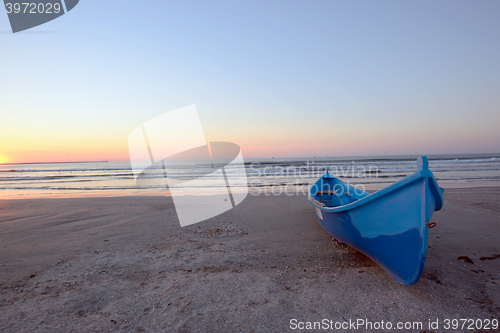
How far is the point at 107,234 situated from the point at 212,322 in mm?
4209

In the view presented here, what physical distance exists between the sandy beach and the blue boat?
1.21 ft

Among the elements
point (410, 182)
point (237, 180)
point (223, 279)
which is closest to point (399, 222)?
point (410, 182)

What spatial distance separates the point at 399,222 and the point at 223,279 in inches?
93.9

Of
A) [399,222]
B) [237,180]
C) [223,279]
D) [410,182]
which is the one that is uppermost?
[410,182]

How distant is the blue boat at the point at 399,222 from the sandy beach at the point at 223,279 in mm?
368

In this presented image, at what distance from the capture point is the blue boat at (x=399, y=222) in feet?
7.91

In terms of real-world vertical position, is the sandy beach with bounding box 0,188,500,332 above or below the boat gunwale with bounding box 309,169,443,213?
below

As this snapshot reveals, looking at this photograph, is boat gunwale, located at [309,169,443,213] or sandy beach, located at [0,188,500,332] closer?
boat gunwale, located at [309,169,443,213]

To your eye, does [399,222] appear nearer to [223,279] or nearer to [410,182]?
[410,182]

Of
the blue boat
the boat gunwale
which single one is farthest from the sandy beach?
the boat gunwale

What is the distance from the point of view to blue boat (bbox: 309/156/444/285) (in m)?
2.41

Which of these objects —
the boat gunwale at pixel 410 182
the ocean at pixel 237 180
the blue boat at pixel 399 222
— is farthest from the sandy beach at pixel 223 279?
the ocean at pixel 237 180

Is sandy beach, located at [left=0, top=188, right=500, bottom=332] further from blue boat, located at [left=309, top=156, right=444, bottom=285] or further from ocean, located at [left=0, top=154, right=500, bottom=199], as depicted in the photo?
ocean, located at [left=0, top=154, right=500, bottom=199]

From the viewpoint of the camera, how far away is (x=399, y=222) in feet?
8.63
